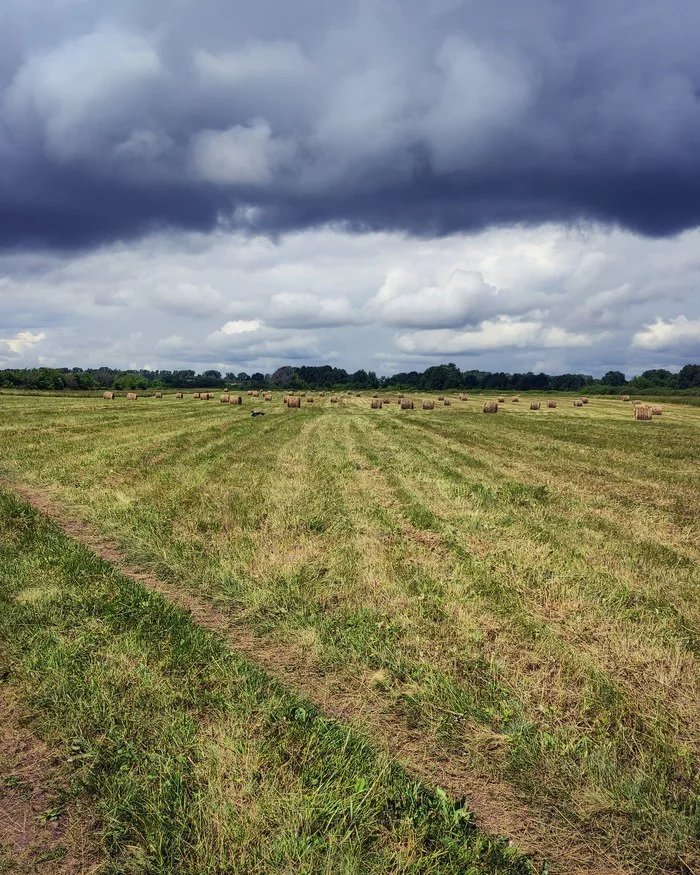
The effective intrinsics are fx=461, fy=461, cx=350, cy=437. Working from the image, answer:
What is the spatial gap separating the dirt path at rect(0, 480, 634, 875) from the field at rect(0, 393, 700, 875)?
0.07 ft

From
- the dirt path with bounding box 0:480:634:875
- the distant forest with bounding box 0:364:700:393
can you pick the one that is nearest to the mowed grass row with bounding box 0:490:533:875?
the dirt path with bounding box 0:480:634:875

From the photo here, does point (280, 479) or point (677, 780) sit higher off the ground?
point (280, 479)

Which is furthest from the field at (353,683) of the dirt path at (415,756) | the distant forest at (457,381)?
the distant forest at (457,381)

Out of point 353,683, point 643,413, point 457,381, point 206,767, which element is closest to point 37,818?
point 206,767

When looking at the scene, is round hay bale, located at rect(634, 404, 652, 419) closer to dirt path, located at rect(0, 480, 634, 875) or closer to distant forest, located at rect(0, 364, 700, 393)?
dirt path, located at rect(0, 480, 634, 875)

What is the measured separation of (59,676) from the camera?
4.90 meters

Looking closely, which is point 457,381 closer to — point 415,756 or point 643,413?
point 643,413

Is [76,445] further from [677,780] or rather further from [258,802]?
[677,780]

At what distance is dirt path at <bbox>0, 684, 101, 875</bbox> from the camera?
309 cm

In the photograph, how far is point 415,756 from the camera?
13.7 feet

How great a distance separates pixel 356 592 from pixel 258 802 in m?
3.78

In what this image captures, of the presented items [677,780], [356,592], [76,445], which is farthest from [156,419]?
[677,780]

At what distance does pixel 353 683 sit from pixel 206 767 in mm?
1808

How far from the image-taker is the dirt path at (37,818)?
10.2 ft
